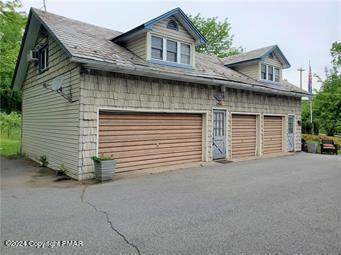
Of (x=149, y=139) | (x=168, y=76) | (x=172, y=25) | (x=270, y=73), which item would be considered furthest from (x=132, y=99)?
(x=270, y=73)

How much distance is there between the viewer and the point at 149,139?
973 centimetres

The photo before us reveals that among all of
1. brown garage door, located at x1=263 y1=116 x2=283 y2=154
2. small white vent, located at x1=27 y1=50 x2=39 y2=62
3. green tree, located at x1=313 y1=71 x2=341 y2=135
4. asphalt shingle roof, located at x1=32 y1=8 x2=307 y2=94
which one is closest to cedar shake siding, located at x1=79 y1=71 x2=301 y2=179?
asphalt shingle roof, located at x1=32 y1=8 x2=307 y2=94

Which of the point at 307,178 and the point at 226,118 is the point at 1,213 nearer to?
the point at 307,178

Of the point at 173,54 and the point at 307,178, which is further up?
the point at 173,54

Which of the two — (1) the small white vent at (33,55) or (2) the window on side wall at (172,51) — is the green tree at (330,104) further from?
(1) the small white vent at (33,55)

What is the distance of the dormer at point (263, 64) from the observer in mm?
14289

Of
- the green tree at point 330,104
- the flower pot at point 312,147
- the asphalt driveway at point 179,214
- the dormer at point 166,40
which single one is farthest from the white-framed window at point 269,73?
the green tree at point 330,104

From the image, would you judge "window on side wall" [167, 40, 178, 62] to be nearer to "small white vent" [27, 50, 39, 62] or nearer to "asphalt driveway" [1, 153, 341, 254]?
"asphalt driveway" [1, 153, 341, 254]

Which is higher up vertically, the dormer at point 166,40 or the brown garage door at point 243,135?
the dormer at point 166,40

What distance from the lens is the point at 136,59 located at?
961cm

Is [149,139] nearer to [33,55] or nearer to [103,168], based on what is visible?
[103,168]

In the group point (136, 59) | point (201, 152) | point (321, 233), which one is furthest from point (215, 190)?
point (136, 59)

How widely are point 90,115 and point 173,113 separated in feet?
11.3

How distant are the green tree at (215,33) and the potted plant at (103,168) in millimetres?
26887
